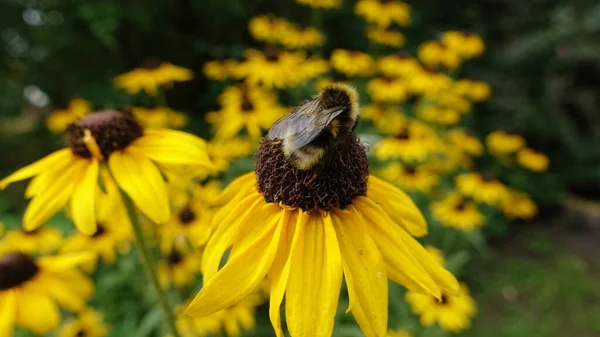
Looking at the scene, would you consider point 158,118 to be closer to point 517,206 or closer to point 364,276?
point 364,276

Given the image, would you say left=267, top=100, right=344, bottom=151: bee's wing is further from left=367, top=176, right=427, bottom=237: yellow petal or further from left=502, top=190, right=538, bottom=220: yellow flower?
left=502, top=190, right=538, bottom=220: yellow flower

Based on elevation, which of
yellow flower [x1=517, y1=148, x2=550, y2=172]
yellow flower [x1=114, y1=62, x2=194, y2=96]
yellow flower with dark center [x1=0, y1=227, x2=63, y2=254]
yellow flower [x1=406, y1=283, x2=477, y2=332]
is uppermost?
yellow flower [x1=114, y1=62, x2=194, y2=96]

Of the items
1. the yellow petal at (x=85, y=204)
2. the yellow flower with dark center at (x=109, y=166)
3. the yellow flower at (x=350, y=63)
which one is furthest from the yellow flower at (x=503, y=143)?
the yellow petal at (x=85, y=204)

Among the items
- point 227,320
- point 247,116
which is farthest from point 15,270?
point 247,116

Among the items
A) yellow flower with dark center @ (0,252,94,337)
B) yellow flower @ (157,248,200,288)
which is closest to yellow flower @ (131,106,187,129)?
yellow flower @ (157,248,200,288)

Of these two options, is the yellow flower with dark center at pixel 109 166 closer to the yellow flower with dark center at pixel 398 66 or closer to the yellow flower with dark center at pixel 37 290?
the yellow flower with dark center at pixel 37 290

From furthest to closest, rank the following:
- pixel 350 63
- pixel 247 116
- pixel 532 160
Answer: pixel 532 160 < pixel 350 63 < pixel 247 116
